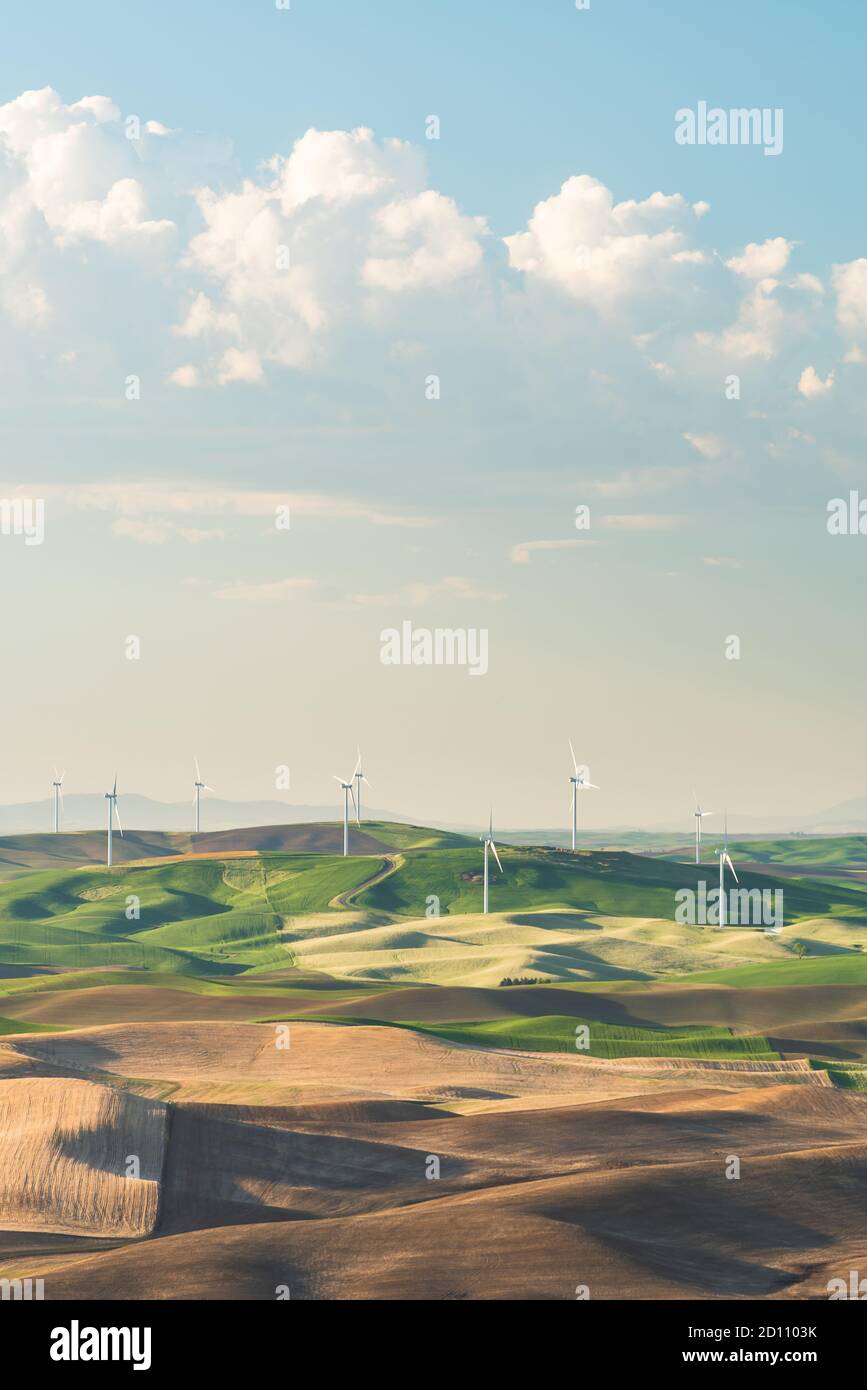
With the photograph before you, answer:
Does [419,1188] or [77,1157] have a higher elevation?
[77,1157]

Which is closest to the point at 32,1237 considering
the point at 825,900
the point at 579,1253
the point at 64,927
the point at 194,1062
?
the point at 579,1253

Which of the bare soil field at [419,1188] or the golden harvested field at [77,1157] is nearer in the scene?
the bare soil field at [419,1188]

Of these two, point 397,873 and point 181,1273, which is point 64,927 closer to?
point 397,873

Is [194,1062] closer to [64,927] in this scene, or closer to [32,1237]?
[32,1237]

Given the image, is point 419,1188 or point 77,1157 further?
point 77,1157

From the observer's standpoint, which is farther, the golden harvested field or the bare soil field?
the golden harvested field

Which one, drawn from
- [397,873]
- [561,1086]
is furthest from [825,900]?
[561,1086]

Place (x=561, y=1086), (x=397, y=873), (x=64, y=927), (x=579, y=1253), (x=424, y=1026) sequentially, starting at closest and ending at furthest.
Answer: (x=579, y=1253) < (x=561, y=1086) < (x=424, y=1026) < (x=64, y=927) < (x=397, y=873)

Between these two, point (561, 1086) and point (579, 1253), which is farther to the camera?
point (561, 1086)
